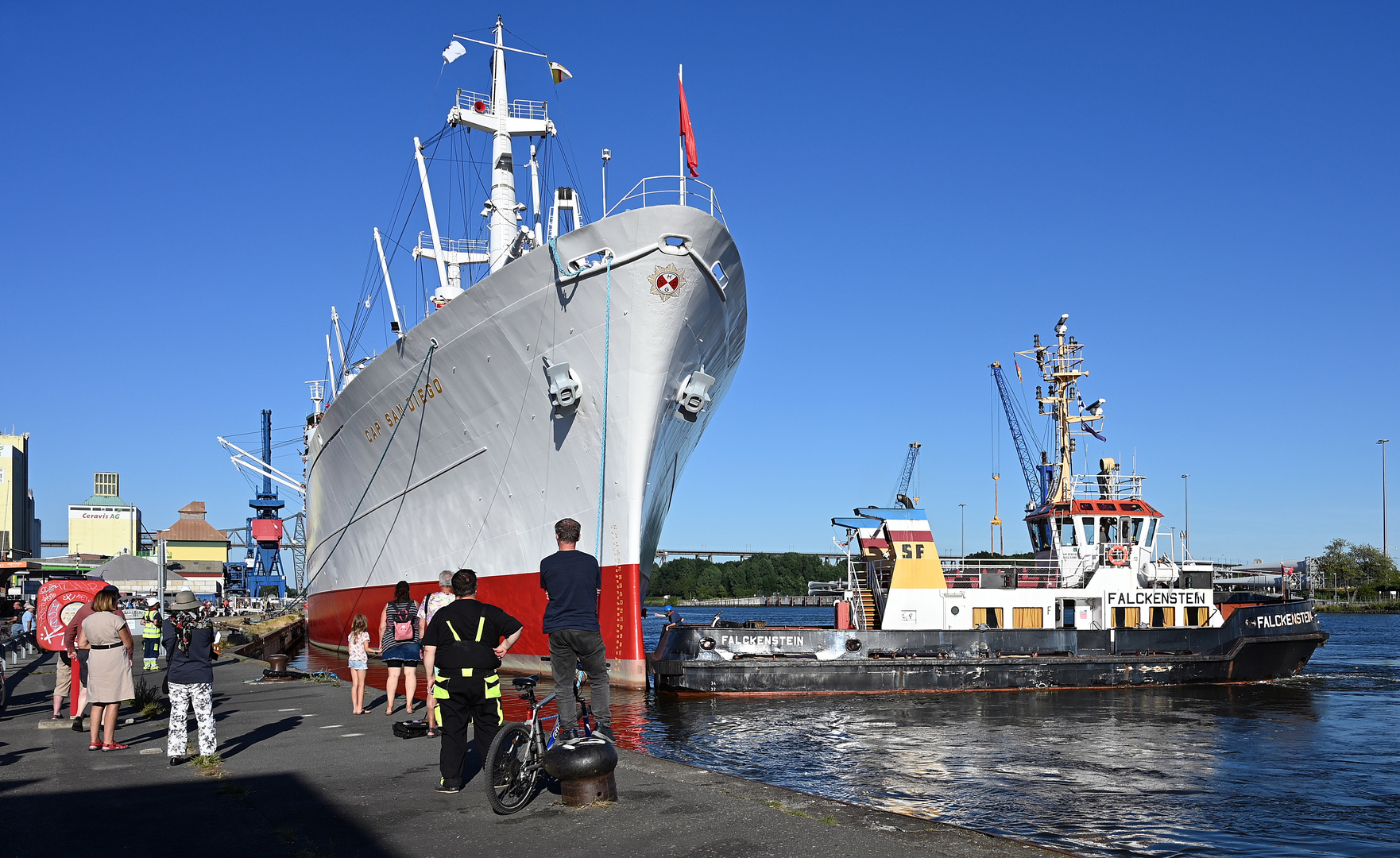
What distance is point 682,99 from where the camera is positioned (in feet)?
59.5

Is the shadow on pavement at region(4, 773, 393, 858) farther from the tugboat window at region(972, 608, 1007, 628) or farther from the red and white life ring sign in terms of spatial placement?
the tugboat window at region(972, 608, 1007, 628)

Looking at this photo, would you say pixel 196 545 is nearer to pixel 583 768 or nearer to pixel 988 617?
pixel 988 617

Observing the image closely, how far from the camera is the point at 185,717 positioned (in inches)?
332

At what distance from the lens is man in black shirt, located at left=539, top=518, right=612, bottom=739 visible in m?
6.61

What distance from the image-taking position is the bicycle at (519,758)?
625cm

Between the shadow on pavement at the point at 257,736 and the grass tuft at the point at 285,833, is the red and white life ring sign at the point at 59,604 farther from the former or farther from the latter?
the grass tuft at the point at 285,833

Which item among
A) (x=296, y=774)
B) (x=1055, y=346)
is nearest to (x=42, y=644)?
(x=296, y=774)

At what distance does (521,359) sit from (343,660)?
1449cm

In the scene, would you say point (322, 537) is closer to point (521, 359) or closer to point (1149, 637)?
point (521, 359)

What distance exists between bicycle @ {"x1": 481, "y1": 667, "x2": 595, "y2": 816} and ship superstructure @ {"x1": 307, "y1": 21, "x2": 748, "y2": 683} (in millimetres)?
11900

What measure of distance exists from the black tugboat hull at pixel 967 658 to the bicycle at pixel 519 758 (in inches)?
505

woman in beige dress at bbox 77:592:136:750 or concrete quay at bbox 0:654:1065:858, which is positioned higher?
woman in beige dress at bbox 77:592:136:750

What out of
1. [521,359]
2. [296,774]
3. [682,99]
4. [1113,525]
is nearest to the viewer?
[296,774]

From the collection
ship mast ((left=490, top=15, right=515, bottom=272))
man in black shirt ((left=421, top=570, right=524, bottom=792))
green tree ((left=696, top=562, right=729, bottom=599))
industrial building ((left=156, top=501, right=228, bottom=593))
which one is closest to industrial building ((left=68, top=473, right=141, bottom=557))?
industrial building ((left=156, top=501, right=228, bottom=593))
